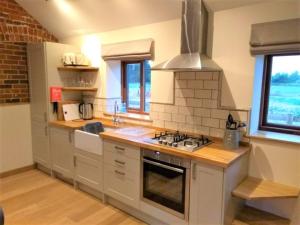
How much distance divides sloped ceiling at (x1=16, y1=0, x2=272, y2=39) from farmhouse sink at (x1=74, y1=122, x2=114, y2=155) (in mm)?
1426

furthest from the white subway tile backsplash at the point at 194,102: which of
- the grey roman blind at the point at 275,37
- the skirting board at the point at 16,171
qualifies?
the skirting board at the point at 16,171

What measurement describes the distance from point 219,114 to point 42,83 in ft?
8.32

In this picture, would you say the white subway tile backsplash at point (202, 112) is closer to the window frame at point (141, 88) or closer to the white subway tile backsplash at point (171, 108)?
the white subway tile backsplash at point (171, 108)

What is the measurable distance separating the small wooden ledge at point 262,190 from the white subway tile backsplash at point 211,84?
Answer: 0.99 m

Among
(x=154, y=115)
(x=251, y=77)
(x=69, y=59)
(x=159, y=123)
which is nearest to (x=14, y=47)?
(x=69, y=59)

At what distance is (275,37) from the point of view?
2.05 meters

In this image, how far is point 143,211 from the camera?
2.42 m

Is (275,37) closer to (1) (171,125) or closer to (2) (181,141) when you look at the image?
(2) (181,141)

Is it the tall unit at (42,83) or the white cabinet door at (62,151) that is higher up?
the tall unit at (42,83)

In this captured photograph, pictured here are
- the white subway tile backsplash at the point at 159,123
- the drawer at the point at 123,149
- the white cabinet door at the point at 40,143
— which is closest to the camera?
the drawer at the point at 123,149

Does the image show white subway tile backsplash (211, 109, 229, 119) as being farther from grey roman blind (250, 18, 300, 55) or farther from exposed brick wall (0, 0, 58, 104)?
exposed brick wall (0, 0, 58, 104)

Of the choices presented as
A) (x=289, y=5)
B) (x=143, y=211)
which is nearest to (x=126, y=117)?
(x=143, y=211)

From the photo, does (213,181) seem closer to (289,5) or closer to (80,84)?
(289,5)

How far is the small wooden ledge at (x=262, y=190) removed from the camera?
1985 millimetres
